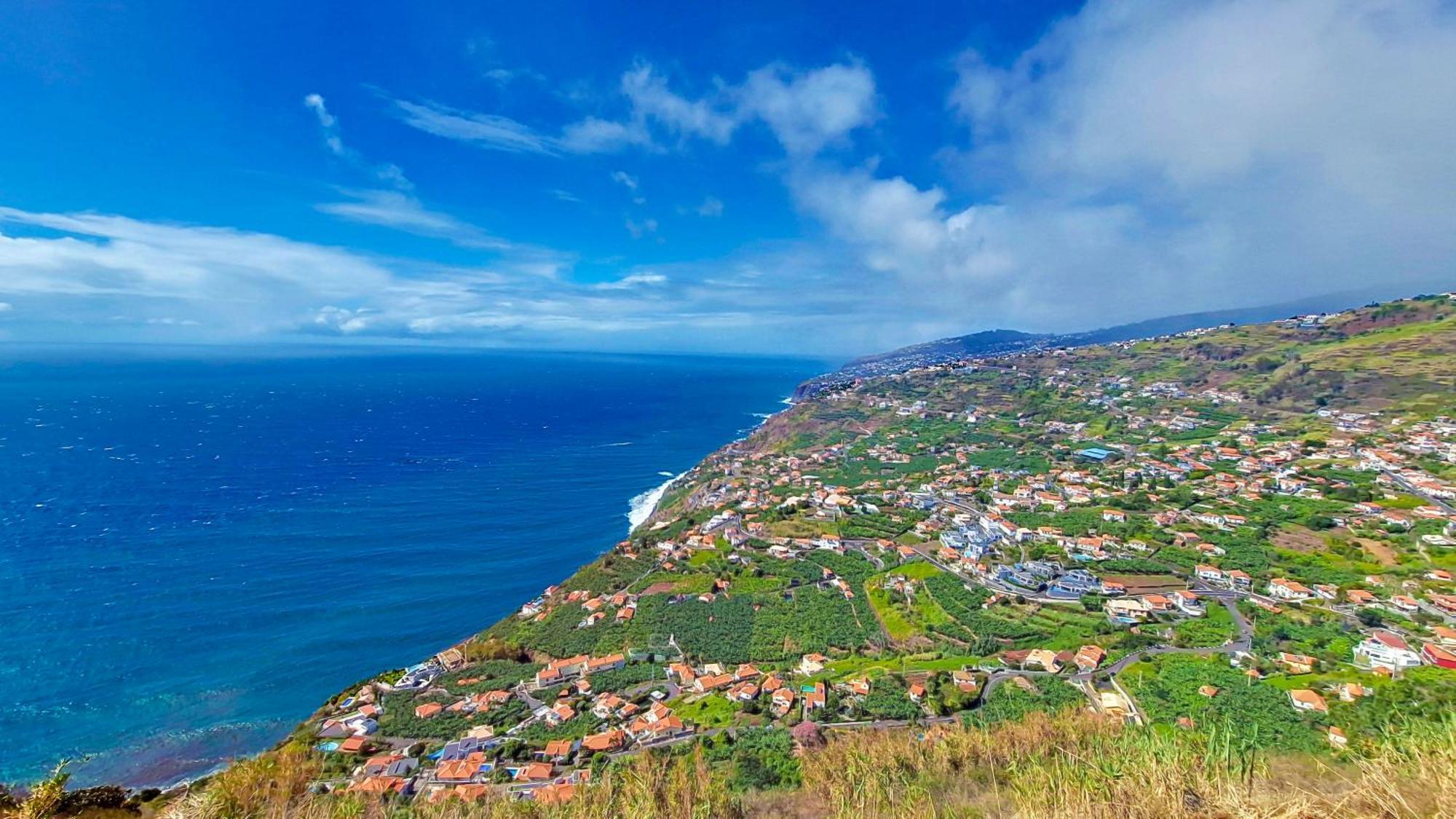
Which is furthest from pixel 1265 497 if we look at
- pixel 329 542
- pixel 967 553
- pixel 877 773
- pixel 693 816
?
pixel 329 542

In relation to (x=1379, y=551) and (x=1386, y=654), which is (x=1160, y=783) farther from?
(x=1379, y=551)

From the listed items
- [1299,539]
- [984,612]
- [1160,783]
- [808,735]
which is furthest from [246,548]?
[1299,539]

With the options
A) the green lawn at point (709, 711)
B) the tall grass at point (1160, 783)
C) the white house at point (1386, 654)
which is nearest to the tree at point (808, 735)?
the green lawn at point (709, 711)

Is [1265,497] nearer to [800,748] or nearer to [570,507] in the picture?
[800,748]

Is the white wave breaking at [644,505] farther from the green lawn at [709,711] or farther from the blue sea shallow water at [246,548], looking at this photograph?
the green lawn at [709,711]

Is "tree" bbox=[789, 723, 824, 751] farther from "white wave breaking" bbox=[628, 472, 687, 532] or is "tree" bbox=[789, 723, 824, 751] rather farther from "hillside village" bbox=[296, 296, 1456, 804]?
"white wave breaking" bbox=[628, 472, 687, 532]

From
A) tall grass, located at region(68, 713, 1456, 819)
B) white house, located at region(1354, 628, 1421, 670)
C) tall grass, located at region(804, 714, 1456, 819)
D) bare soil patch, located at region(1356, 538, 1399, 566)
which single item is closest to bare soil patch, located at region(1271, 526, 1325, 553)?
bare soil patch, located at region(1356, 538, 1399, 566)

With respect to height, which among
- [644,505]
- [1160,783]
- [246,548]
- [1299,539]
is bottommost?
[644,505]
